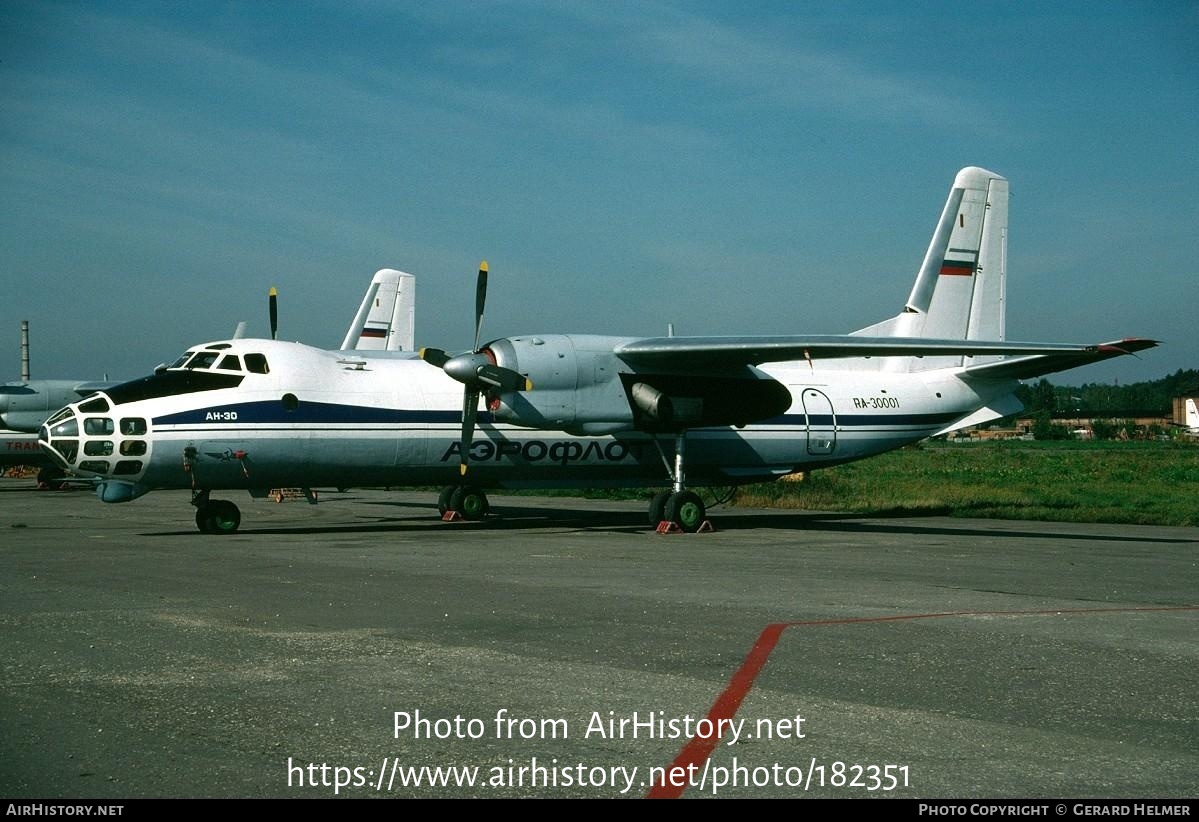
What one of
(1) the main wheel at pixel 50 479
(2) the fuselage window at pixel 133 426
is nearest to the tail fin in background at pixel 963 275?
(2) the fuselage window at pixel 133 426

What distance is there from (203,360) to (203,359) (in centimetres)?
2

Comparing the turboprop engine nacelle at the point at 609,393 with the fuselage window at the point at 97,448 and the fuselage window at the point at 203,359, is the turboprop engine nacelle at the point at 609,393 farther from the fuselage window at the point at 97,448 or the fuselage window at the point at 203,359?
the fuselage window at the point at 97,448

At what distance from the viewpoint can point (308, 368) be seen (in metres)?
21.4

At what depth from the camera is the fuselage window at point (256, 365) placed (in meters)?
20.9

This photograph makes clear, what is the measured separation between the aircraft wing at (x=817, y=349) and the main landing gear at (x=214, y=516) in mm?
7592

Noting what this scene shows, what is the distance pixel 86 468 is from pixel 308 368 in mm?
4098

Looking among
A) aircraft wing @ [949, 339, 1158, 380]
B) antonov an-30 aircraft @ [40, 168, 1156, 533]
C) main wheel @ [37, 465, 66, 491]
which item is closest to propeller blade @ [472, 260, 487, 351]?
antonov an-30 aircraft @ [40, 168, 1156, 533]

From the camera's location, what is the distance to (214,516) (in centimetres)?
2109

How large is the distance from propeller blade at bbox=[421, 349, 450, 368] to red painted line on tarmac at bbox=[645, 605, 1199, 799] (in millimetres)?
12178

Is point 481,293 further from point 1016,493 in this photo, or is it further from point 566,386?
point 1016,493

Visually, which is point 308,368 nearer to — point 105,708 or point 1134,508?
point 105,708

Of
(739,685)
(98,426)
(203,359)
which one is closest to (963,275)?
(203,359)

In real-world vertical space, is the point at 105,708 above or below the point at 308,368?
below
